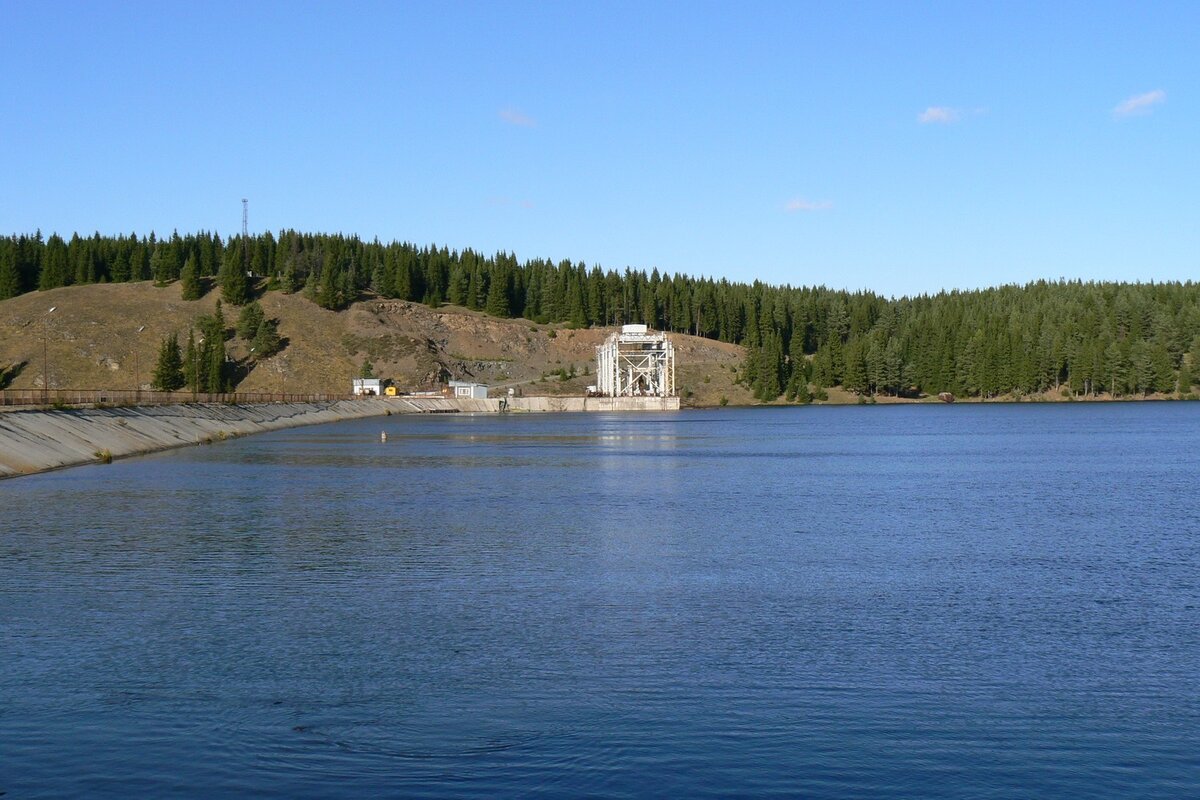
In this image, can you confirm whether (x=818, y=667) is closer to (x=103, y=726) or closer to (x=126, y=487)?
(x=103, y=726)

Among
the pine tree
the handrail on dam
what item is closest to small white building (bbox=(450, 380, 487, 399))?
the handrail on dam

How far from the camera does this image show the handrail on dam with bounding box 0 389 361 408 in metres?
90.2

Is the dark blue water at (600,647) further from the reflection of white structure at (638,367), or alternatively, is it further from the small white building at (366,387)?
the reflection of white structure at (638,367)

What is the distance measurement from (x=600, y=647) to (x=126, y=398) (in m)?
96.0

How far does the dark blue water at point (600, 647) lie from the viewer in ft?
41.4

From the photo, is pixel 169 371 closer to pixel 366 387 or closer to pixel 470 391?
pixel 366 387

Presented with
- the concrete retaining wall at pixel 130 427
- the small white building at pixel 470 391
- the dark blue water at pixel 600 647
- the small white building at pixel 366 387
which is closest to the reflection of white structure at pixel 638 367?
the small white building at pixel 470 391

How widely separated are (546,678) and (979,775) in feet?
19.5

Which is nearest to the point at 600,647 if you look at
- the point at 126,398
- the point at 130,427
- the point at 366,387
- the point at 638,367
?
the point at 130,427

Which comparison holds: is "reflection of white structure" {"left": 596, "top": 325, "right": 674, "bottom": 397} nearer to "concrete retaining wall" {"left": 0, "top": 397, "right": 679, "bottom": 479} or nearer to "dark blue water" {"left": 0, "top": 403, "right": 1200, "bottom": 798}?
"concrete retaining wall" {"left": 0, "top": 397, "right": 679, "bottom": 479}

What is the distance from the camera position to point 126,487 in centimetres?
4769

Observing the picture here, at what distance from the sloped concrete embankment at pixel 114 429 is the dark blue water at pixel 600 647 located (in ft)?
57.1

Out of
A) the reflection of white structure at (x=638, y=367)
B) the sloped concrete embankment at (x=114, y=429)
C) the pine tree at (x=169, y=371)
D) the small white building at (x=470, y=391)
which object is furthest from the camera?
the reflection of white structure at (x=638, y=367)

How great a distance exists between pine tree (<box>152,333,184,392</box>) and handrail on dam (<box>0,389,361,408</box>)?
20.3 meters
